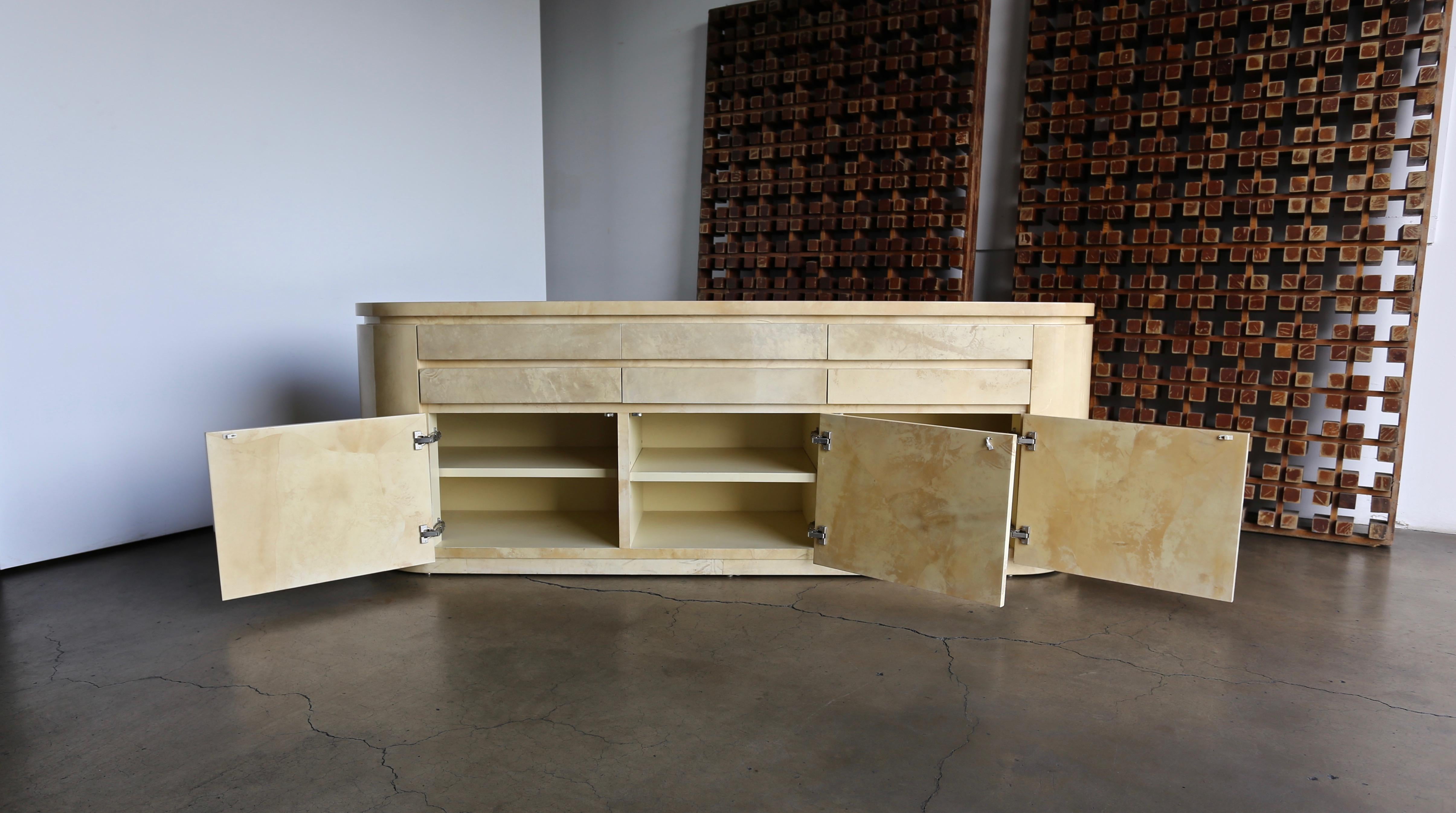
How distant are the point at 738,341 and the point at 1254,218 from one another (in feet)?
8.04

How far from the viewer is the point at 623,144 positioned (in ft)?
17.5

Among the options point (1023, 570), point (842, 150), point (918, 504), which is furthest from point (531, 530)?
point (842, 150)

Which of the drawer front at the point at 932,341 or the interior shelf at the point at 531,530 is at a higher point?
the drawer front at the point at 932,341

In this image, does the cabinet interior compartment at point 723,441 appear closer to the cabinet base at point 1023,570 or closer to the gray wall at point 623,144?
the cabinet base at point 1023,570

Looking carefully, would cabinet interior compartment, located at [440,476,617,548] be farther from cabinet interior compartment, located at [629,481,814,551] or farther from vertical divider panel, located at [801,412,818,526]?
vertical divider panel, located at [801,412,818,526]

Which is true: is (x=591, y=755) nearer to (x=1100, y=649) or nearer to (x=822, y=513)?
(x=822, y=513)

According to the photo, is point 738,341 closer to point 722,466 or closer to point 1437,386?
point 722,466

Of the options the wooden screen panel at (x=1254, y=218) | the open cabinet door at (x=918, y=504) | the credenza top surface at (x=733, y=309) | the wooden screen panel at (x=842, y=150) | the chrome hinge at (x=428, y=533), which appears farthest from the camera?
the wooden screen panel at (x=842, y=150)

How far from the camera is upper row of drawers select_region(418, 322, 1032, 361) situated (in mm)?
2682

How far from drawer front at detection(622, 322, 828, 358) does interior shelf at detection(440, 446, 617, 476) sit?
46 cm

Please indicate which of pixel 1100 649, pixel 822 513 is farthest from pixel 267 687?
pixel 1100 649

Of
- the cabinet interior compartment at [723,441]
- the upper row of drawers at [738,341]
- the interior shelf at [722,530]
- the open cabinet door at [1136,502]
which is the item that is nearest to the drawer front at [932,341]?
the upper row of drawers at [738,341]

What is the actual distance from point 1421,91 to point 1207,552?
2.24 m

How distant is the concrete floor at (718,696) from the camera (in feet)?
5.42
